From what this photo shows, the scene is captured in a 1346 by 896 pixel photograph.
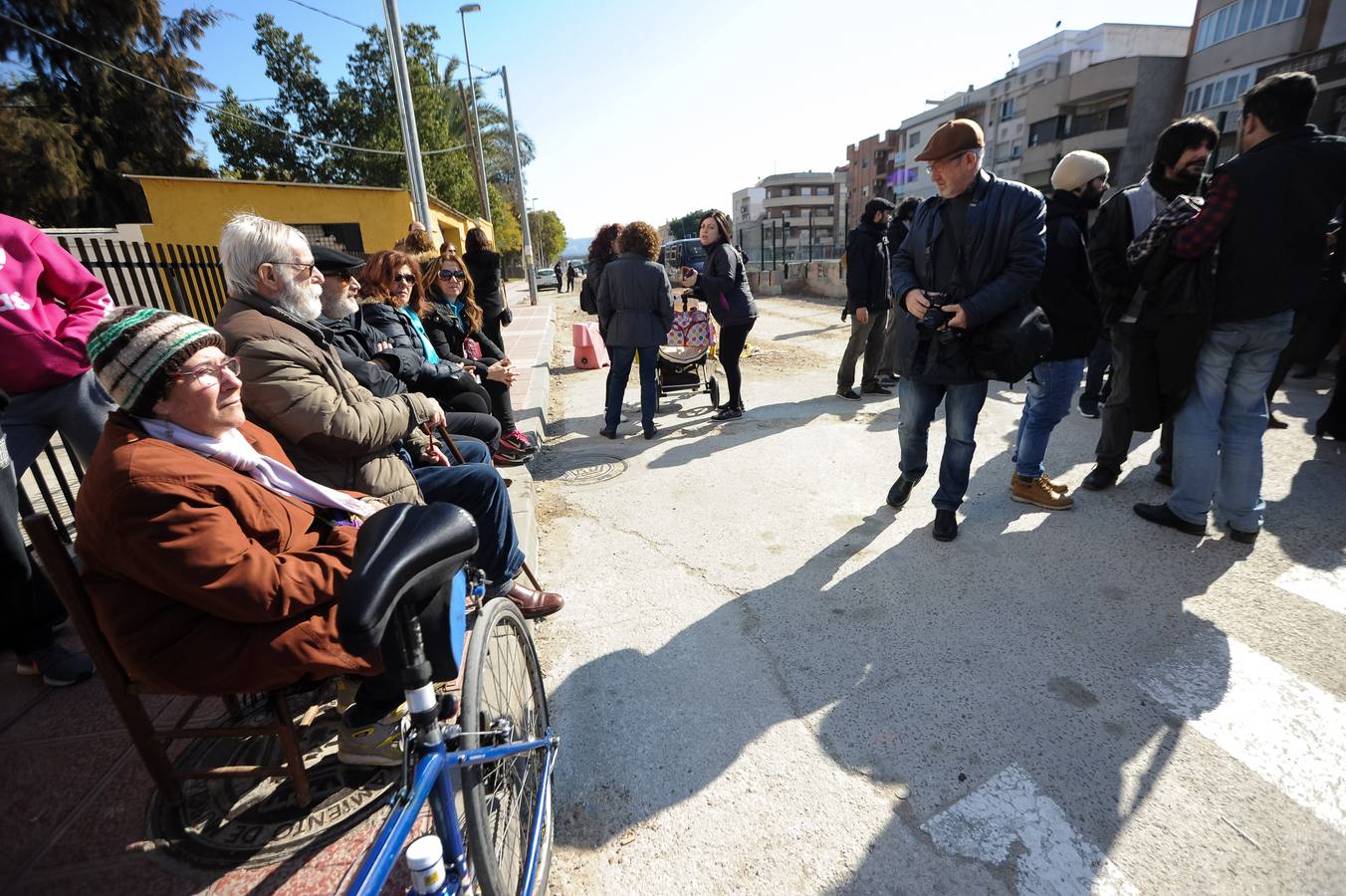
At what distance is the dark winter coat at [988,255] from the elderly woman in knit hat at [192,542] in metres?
2.78

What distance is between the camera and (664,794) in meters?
1.94

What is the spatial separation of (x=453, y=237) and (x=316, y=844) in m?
25.5

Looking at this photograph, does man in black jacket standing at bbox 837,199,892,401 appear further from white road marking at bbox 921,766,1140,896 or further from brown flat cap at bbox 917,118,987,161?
white road marking at bbox 921,766,1140,896

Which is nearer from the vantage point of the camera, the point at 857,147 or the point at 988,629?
the point at 988,629

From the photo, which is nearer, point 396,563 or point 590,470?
point 396,563

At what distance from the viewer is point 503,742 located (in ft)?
5.06

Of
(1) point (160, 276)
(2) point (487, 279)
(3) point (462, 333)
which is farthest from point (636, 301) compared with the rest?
(1) point (160, 276)

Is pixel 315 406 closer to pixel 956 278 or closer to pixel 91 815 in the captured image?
pixel 91 815

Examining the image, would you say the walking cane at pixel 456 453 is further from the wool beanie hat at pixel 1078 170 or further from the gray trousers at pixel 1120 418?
the wool beanie hat at pixel 1078 170

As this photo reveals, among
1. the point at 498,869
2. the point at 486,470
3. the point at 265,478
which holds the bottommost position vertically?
the point at 498,869

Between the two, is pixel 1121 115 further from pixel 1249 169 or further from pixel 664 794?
pixel 664 794

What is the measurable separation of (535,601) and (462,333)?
276 cm

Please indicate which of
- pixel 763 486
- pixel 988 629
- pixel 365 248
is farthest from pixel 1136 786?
pixel 365 248

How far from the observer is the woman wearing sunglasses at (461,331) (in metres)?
4.51
